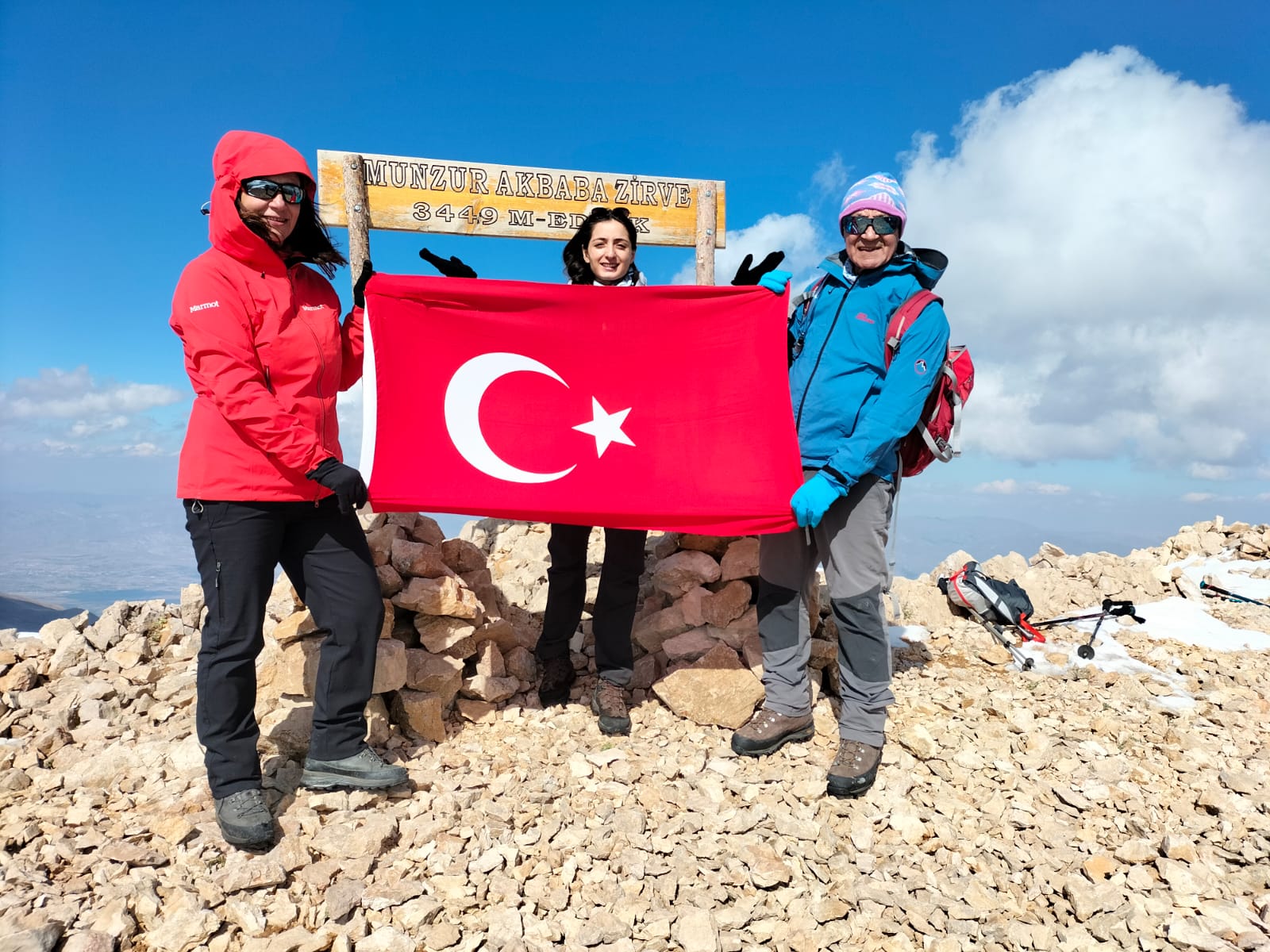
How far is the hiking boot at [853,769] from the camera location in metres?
4.41

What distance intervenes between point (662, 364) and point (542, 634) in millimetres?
2226

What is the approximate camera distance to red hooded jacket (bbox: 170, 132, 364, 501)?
3.52 metres

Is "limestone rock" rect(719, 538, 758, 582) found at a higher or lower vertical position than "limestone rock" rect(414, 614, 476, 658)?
higher

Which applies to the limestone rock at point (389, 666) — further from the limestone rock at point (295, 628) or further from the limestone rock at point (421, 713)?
the limestone rock at point (295, 628)

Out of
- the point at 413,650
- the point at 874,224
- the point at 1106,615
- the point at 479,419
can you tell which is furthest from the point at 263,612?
the point at 1106,615

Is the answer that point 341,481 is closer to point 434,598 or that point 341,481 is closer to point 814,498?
point 434,598

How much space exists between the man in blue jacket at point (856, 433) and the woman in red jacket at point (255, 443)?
2693 millimetres

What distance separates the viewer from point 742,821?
409cm

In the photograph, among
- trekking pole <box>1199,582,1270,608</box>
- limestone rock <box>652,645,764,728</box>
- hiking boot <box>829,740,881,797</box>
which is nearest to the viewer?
hiking boot <box>829,740,881,797</box>

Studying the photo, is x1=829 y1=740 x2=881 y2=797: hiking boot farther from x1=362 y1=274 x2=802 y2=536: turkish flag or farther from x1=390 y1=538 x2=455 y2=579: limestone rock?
x1=390 y1=538 x2=455 y2=579: limestone rock

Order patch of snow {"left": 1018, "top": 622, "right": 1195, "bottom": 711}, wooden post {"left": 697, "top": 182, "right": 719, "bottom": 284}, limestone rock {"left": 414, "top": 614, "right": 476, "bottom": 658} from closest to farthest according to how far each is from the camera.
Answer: limestone rock {"left": 414, "top": 614, "right": 476, "bottom": 658} < patch of snow {"left": 1018, "top": 622, "right": 1195, "bottom": 711} < wooden post {"left": 697, "top": 182, "right": 719, "bottom": 284}

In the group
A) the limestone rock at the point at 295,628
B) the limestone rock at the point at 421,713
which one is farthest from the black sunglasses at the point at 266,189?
the limestone rock at the point at 421,713

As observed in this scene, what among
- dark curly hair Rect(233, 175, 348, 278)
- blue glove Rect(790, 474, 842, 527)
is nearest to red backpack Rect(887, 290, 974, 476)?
blue glove Rect(790, 474, 842, 527)

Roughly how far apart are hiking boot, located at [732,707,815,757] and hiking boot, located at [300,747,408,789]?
2.20 meters
